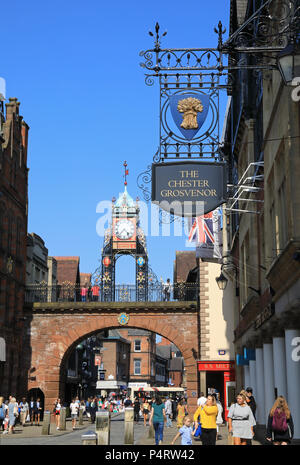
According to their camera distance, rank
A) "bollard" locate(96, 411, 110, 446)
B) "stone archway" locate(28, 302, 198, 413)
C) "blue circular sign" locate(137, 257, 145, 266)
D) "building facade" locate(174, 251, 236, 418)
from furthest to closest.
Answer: "blue circular sign" locate(137, 257, 145, 266) < "stone archway" locate(28, 302, 198, 413) < "building facade" locate(174, 251, 236, 418) < "bollard" locate(96, 411, 110, 446)

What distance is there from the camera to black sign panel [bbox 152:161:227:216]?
17.9 meters

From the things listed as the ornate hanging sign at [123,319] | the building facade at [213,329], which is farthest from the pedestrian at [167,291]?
the building facade at [213,329]

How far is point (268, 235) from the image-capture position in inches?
800

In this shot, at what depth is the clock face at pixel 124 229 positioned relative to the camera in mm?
51031

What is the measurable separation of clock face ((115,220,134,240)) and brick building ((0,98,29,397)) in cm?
915

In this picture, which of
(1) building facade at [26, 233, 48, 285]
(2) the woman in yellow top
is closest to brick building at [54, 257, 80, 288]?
(1) building facade at [26, 233, 48, 285]

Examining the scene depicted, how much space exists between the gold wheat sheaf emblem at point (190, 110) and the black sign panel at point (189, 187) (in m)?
1.24

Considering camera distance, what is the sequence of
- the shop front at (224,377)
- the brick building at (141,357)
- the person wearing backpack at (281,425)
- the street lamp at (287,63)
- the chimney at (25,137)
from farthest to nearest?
the brick building at (141,357)
the chimney at (25,137)
the shop front at (224,377)
the street lamp at (287,63)
the person wearing backpack at (281,425)

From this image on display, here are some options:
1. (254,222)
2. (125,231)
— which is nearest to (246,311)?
(254,222)

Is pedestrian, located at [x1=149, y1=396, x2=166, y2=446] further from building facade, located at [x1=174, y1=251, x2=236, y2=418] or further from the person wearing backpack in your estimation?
building facade, located at [x1=174, y1=251, x2=236, y2=418]

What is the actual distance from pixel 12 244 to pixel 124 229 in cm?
1199

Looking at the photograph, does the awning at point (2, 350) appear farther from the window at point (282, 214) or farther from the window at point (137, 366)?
the window at point (137, 366)

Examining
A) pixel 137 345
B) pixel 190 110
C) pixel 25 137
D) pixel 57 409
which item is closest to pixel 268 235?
pixel 190 110

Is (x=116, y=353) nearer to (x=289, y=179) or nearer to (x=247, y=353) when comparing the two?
(x=247, y=353)
